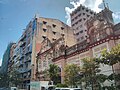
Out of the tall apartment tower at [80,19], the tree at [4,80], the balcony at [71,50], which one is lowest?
the tree at [4,80]

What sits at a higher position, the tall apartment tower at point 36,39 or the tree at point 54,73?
the tall apartment tower at point 36,39

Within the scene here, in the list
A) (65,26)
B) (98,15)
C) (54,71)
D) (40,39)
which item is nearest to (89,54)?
(98,15)

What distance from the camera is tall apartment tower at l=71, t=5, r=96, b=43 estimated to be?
65625mm

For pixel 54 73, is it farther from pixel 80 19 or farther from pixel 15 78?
pixel 80 19

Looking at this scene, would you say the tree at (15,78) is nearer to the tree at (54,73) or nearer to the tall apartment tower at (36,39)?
the tall apartment tower at (36,39)

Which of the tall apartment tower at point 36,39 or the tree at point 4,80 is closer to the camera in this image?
the tall apartment tower at point 36,39

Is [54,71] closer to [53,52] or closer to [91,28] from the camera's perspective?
[53,52]

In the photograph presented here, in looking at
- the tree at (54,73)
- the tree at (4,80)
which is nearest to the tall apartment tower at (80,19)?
the tree at (4,80)

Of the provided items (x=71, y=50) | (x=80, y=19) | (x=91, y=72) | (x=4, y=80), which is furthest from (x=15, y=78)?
(x=80, y=19)

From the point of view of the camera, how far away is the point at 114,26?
21359 millimetres

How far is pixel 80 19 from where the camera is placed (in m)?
68.6

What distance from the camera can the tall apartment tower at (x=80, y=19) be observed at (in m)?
65.6

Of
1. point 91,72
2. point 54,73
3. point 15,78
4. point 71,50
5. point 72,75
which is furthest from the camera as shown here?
point 15,78

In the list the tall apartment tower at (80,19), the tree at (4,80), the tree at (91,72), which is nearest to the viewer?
the tree at (91,72)
